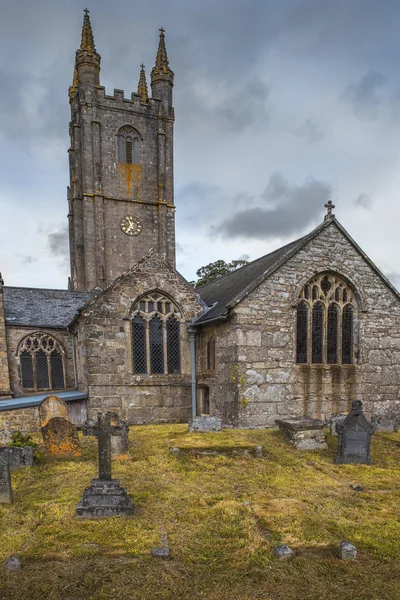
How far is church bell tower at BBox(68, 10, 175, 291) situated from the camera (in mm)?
29469

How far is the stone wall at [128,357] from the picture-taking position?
1349 centimetres

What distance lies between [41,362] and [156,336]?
6647mm

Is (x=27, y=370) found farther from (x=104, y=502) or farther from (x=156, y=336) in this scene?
(x=104, y=502)

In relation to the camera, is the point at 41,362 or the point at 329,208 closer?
the point at 329,208

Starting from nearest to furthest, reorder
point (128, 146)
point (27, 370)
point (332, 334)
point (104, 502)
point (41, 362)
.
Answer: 1. point (104, 502)
2. point (332, 334)
3. point (27, 370)
4. point (41, 362)
5. point (128, 146)

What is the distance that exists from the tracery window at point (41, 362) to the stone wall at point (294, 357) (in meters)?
8.27

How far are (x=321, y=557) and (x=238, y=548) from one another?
3.41 ft

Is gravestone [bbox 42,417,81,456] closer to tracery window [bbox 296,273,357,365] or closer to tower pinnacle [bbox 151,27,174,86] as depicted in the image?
tracery window [bbox 296,273,357,365]

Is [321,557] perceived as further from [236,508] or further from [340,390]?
[340,390]

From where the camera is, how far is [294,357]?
13039mm

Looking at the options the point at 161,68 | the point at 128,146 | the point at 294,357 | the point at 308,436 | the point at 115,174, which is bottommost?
the point at 308,436

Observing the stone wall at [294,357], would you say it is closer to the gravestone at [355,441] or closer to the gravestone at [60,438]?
the gravestone at [355,441]

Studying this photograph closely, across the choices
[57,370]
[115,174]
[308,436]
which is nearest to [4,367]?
[57,370]

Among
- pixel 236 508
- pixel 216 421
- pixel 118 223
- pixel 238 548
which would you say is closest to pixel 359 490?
pixel 236 508
